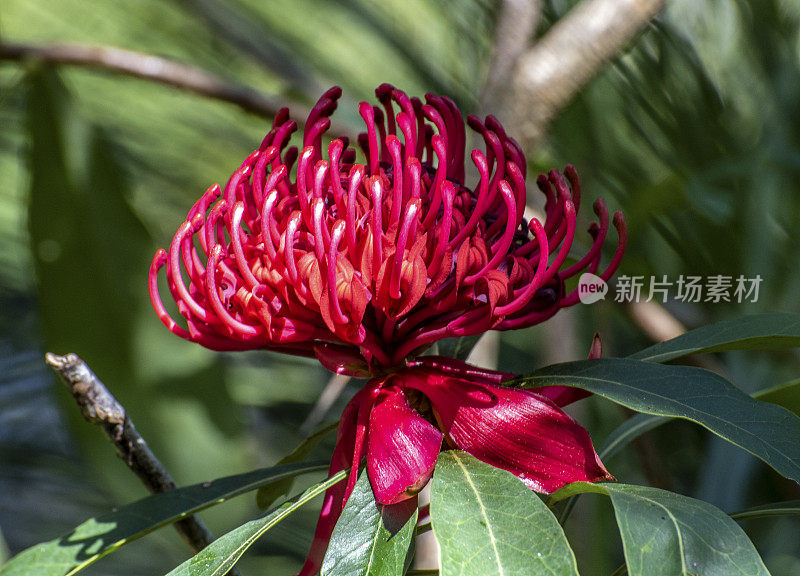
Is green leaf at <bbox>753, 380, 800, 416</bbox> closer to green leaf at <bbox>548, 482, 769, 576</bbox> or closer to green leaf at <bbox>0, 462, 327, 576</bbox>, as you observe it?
green leaf at <bbox>548, 482, 769, 576</bbox>

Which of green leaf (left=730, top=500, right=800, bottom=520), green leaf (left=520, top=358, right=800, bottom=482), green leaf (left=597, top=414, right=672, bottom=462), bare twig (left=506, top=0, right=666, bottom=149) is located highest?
bare twig (left=506, top=0, right=666, bottom=149)

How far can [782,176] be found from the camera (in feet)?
4.11

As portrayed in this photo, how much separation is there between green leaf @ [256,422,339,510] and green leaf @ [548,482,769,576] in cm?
34

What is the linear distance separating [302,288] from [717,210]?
33.5 inches

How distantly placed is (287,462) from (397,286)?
0.29 meters

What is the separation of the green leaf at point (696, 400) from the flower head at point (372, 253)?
6cm

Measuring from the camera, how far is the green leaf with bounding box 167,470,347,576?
527mm

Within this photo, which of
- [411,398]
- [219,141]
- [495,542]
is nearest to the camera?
[495,542]

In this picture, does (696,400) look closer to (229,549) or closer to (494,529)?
(494,529)

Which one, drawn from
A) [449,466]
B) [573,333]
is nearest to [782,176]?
[573,333]

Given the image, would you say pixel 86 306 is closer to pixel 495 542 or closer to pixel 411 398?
pixel 411 398

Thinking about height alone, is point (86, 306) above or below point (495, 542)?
below

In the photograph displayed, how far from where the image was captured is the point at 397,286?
558 millimetres

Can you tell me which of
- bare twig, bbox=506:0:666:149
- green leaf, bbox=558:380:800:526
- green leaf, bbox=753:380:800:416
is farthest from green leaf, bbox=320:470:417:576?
bare twig, bbox=506:0:666:149
